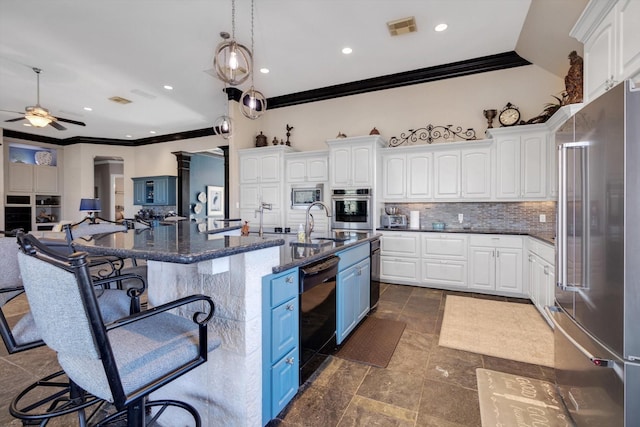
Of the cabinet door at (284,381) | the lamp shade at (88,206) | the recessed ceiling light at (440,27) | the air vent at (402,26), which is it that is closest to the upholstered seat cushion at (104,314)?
the cabinet door at (284,381)

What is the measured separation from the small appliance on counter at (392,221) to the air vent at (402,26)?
8.76 ft

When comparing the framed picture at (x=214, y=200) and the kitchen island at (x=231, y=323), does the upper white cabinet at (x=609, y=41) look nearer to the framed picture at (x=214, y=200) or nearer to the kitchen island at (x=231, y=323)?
the kitchen island at (x=231, y=323)

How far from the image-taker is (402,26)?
3670 millimetres

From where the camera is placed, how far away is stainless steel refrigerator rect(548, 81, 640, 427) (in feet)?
3.91

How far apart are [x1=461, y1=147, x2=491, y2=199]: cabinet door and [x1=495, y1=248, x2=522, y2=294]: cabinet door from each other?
86 cm

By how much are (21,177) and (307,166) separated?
8.38 meters

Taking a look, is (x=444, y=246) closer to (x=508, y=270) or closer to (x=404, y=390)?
(x=508, y=270)

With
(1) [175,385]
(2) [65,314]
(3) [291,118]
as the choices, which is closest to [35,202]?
(3) [291,118]

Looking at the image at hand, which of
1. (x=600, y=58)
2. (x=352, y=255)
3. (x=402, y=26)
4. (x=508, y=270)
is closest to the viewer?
(x=600, y=58)

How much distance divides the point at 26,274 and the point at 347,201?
4.26 m

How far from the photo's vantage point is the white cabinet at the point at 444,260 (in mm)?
4234

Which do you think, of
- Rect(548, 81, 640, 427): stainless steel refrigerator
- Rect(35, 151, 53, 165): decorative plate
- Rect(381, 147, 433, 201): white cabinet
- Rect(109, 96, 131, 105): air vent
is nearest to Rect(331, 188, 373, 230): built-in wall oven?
Rect(381, 147, 433, 201): white cabinet

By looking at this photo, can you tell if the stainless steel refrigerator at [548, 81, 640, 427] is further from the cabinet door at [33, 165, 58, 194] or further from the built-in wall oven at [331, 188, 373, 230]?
the cabinet door at [33, 165, 58, 194]

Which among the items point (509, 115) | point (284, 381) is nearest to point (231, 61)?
point (284, 381)
